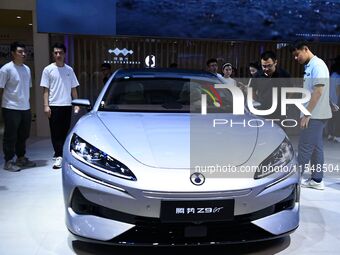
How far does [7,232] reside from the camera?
284cm

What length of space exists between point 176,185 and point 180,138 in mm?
435

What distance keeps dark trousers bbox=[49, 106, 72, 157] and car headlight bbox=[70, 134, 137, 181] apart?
2372mm

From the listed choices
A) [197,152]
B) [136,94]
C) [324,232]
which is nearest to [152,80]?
[136,94]

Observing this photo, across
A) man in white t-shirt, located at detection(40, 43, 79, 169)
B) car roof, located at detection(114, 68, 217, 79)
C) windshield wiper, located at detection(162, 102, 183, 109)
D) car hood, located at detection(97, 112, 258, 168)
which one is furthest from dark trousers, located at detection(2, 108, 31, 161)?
windshield wiper, located at detection(162, 102, 183, 109)

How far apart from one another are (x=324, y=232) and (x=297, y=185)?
722 millimetres

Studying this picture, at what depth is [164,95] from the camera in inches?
132

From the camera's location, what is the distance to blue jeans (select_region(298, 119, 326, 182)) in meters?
3.79

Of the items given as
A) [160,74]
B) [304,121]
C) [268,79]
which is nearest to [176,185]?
[160,74]

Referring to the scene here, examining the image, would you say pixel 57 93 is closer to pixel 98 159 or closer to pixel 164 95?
pixel 164 95

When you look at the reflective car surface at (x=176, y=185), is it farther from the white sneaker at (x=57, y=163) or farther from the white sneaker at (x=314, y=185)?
the white sneaker at (x=57, y=163)

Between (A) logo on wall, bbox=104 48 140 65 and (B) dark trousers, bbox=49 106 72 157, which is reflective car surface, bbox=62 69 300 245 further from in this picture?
(A) logo on wall, bbox=104 48 140 65

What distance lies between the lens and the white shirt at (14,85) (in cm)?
443

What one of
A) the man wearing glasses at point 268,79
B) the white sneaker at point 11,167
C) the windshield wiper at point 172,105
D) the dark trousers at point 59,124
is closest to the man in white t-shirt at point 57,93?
the dark trousers at point 59,124

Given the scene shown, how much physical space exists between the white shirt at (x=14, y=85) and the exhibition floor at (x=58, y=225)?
30.8 inches
